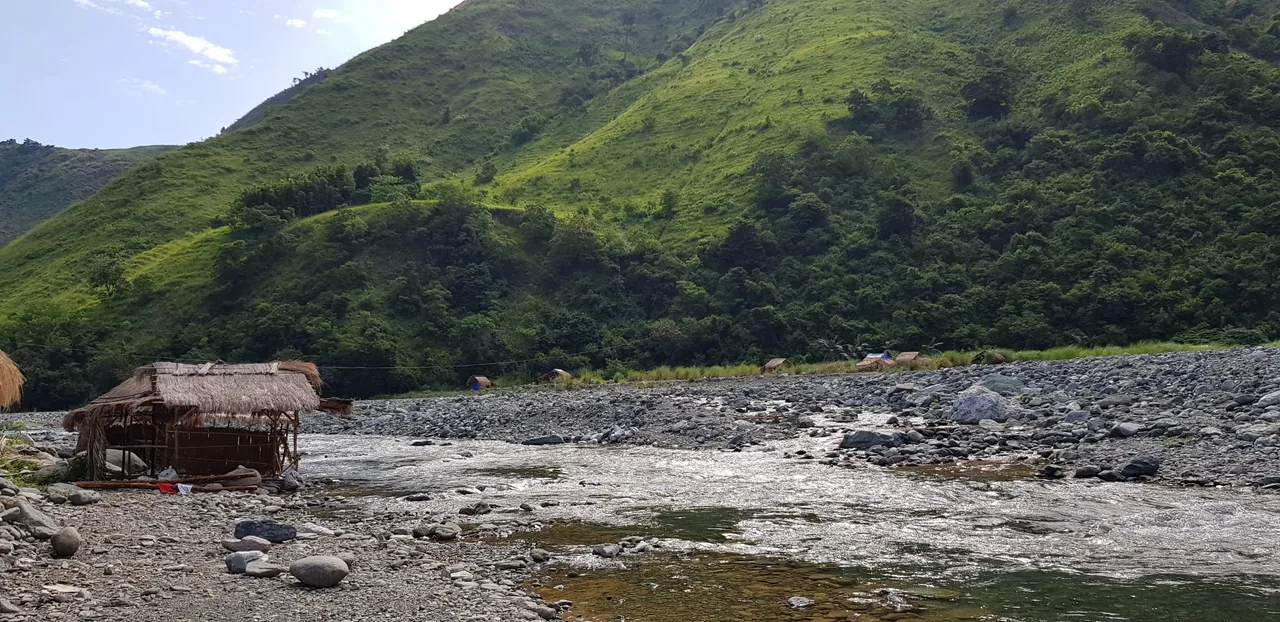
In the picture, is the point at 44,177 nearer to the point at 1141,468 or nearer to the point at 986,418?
the point at 986,418

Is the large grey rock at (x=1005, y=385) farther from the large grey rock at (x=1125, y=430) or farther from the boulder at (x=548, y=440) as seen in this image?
the boulder at (x=548, y=440)

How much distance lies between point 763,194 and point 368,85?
70524 millimetres

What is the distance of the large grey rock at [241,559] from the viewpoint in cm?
960

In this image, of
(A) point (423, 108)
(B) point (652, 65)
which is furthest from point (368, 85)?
(B) point (652, 65)

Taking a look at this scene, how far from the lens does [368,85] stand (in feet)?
372

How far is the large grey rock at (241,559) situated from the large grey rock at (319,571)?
2.88 feet

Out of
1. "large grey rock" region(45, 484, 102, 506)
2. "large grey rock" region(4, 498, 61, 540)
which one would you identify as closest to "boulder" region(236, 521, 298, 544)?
"large grey rock" region(4, 498, 61, 540)

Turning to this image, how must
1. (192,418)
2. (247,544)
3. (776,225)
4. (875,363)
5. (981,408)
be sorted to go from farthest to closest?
(776,225), (875,363), (981,408), (192,418), (247,544)

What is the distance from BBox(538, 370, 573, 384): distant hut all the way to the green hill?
3.07 m

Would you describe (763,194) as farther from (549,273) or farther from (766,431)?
(766,431)

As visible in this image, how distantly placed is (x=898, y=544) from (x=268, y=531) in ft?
27.3

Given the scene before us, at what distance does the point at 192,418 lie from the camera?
17453mm

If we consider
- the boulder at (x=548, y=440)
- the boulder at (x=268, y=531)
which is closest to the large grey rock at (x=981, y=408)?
the boulder at (x=548, y=440)

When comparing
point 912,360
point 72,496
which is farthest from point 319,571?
point 912,360
